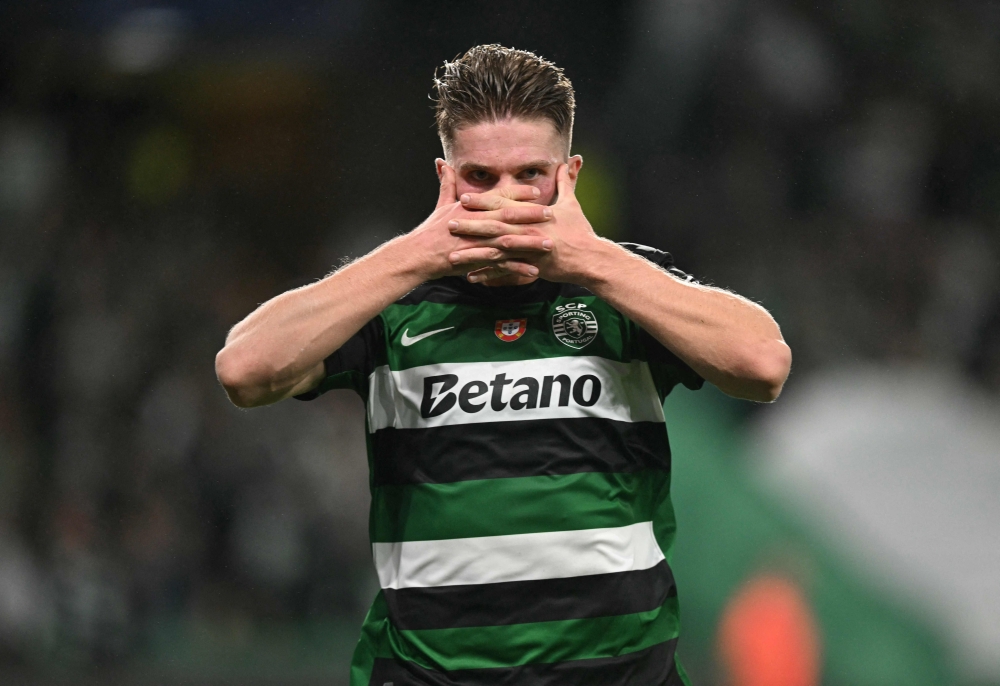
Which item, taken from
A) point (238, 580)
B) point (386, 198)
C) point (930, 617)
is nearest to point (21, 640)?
point (238, 580)

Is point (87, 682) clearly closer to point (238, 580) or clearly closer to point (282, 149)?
point (238, 580)

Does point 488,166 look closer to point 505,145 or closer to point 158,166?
point 505,145

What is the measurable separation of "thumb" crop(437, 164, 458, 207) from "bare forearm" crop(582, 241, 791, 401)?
0.32 meters

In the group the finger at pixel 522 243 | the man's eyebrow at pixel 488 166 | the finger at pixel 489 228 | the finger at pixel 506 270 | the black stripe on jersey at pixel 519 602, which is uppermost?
the man's eyebrow at pixel 488 166

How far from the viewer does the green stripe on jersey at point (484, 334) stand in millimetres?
1930

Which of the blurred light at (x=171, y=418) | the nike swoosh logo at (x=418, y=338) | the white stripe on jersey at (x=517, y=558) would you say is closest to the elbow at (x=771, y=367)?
the white stripe on jersey at (x=517, y=558)

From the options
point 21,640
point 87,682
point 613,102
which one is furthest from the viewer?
point 613,102

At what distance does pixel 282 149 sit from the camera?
5.84 m

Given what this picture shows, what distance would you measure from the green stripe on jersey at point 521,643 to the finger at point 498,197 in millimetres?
794

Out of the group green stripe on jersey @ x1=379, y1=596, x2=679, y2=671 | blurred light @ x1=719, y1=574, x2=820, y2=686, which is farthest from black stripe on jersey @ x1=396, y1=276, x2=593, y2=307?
blurred light @ x1=719, y1=574, x2=820, y2=686

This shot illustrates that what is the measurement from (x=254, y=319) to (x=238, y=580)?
128 inches

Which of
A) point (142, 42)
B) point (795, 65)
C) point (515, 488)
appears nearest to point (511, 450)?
point (515, 488)

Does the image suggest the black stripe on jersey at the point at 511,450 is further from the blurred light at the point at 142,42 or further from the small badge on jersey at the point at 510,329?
the blurred light at the point at 142,42

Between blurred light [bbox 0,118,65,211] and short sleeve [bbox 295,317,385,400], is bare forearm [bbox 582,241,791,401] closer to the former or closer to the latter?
short sleeve [bbox 295,317,385,400]
